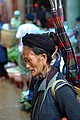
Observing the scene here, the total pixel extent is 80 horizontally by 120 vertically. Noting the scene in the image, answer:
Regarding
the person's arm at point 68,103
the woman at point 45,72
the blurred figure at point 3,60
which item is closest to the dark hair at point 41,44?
the woman at point 45,72

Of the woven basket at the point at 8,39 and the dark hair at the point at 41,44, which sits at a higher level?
the dark hair at the point at 41,44

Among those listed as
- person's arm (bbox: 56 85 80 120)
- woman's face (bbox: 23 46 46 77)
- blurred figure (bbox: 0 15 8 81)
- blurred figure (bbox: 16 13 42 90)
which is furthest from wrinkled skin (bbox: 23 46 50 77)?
blurred figure (bbox: 0 15 8 81)

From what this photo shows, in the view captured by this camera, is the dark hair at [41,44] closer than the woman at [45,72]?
No

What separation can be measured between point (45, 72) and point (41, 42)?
21cm

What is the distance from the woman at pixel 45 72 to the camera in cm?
246

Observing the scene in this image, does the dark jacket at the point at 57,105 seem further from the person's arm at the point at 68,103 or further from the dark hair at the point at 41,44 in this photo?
the dark hair at the point at 41,44

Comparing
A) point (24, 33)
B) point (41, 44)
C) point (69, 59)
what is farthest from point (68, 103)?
point (24, 33)

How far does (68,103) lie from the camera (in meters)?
2.37

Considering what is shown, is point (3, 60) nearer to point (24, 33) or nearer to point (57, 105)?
point (24, 33)

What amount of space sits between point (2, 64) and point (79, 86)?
755 cm

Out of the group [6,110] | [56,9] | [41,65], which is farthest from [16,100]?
[41,65]

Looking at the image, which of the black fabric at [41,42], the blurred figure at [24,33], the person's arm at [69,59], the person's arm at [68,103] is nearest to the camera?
the person's arm at [68,103]

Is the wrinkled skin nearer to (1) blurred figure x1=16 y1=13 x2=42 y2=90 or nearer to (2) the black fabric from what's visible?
(2) the black fabric

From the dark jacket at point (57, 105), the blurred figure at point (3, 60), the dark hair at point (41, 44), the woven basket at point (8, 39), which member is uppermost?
the dark hair at point (41, 44)
